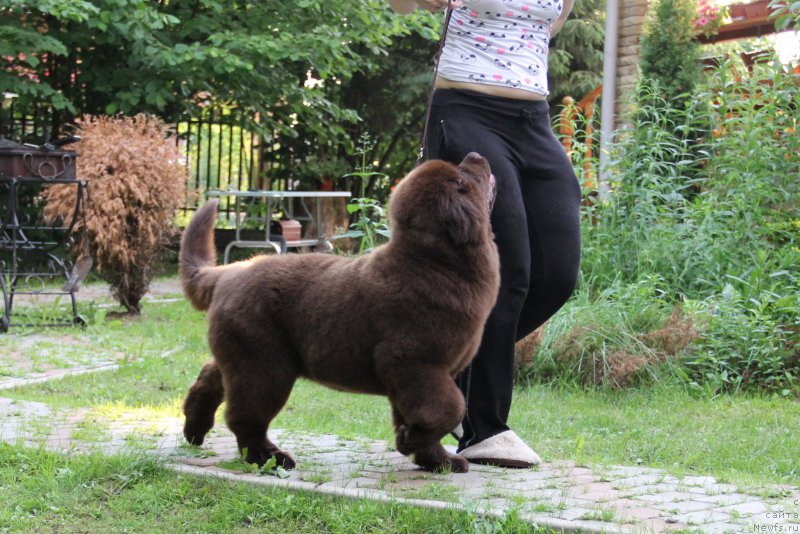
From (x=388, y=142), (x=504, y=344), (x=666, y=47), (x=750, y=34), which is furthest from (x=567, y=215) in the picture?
(x=388, y=142)

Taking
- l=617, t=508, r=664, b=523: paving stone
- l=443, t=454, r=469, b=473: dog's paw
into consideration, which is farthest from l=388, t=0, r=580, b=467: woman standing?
l=617, t=508, r=664, b=523: paving stone

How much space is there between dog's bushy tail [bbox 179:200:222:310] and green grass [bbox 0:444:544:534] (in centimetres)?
72

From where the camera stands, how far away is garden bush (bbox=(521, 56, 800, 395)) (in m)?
5.97

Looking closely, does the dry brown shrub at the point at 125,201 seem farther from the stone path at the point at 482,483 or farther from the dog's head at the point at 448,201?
the dog's head at the point at 448,201

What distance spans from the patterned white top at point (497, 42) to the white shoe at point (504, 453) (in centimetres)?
145

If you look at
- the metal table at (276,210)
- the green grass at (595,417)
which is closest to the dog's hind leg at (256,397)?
the green grass at (595,417)

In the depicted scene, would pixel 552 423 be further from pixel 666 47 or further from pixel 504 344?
pixel 666 47

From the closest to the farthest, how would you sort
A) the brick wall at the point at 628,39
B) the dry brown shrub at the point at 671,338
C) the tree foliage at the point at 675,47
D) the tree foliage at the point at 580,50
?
the dry brown shrub at the point at 671,338 < the tree foliage at the point at 675,47 < the brick wall at the point at 628,39 < the tree foliage at the point at 580,50

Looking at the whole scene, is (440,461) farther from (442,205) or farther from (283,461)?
(442,205)

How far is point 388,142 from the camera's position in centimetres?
1823

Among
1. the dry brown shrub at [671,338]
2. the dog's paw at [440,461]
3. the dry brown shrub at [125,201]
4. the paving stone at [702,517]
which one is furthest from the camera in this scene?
the dry brown shrub at [125,201]

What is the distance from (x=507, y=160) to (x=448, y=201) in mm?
553

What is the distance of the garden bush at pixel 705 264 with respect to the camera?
19.6 ft

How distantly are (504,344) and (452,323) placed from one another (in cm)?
59
